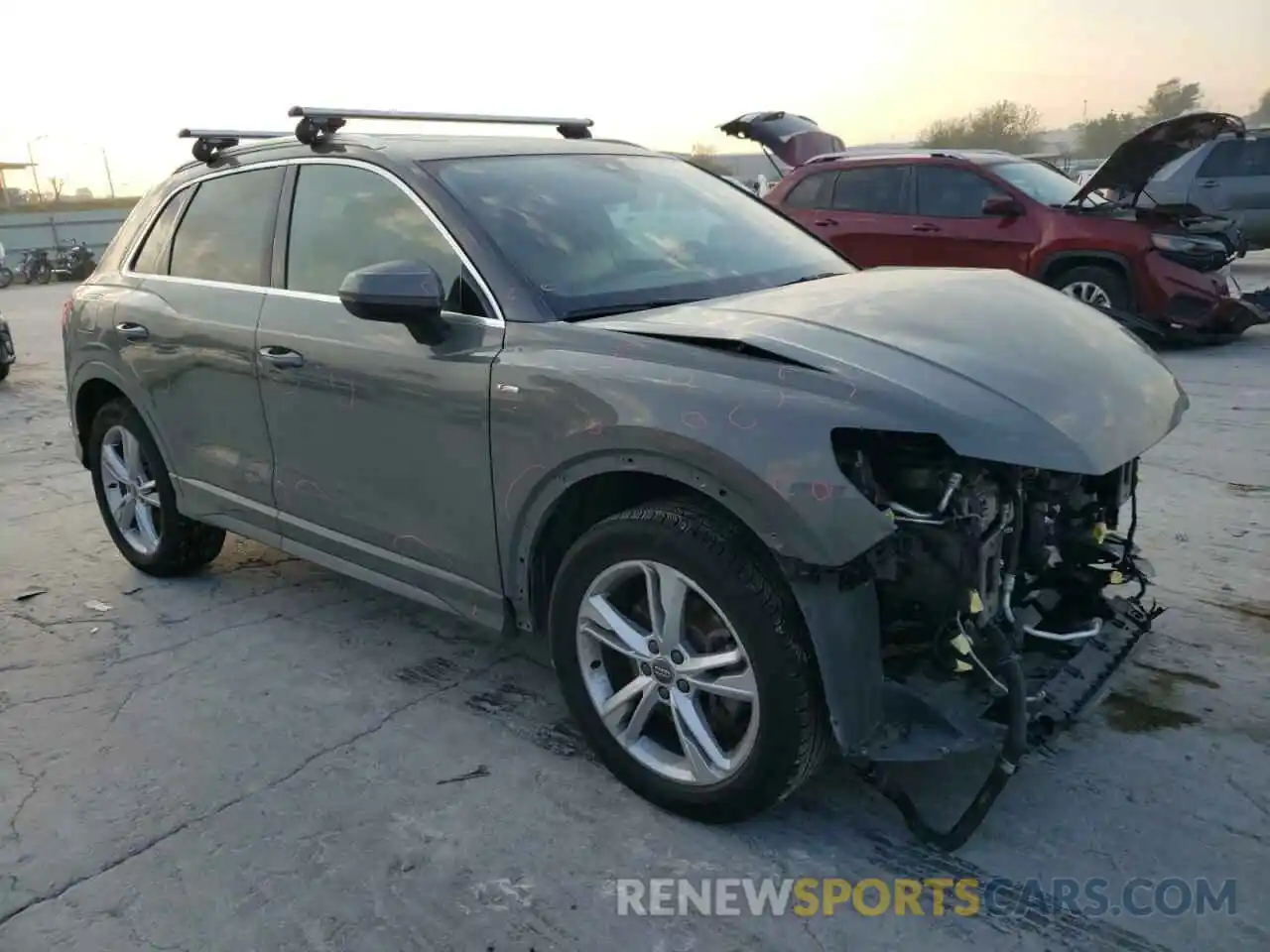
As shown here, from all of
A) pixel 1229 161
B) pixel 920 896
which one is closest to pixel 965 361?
pixel 920 896

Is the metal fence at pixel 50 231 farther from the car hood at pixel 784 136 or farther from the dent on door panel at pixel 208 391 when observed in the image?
the dent on door panel at pixel 208 391

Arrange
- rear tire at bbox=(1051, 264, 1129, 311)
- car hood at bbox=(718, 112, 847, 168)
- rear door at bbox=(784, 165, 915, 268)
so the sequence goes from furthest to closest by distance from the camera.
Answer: car hood at bbox=(718, 112, 847, 168)
rear door at bbox=(784, 165, 915, 268)
rear tire at bbox=(1051, 264, 1129, 311)

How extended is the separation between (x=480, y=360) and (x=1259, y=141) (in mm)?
14555

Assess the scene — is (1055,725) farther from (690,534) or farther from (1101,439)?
(690,534)

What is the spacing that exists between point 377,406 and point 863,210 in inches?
307

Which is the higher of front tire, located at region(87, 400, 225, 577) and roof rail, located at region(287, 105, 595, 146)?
roof rail, located at region(287, 105, 595, 146)

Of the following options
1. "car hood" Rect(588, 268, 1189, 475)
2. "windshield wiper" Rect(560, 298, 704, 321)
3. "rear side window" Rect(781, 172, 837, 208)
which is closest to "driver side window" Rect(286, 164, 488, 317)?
"windshield wiper" Rect(560, 298, 704, 321)

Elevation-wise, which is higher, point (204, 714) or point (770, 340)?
point (770, 340)

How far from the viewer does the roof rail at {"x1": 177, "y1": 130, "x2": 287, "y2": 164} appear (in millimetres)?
4383

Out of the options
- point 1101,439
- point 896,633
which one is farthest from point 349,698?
point 1101,439

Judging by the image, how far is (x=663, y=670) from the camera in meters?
2.85

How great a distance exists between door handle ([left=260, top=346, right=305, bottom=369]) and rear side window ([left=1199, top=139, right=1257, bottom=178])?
1412cm

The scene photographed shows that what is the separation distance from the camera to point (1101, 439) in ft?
8.37

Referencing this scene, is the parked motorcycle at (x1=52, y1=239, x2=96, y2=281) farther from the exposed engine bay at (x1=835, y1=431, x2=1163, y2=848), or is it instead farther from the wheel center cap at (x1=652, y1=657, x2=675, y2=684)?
the exposed engine bay at (x1=835, y1=431, x2=1163, y2=848)
